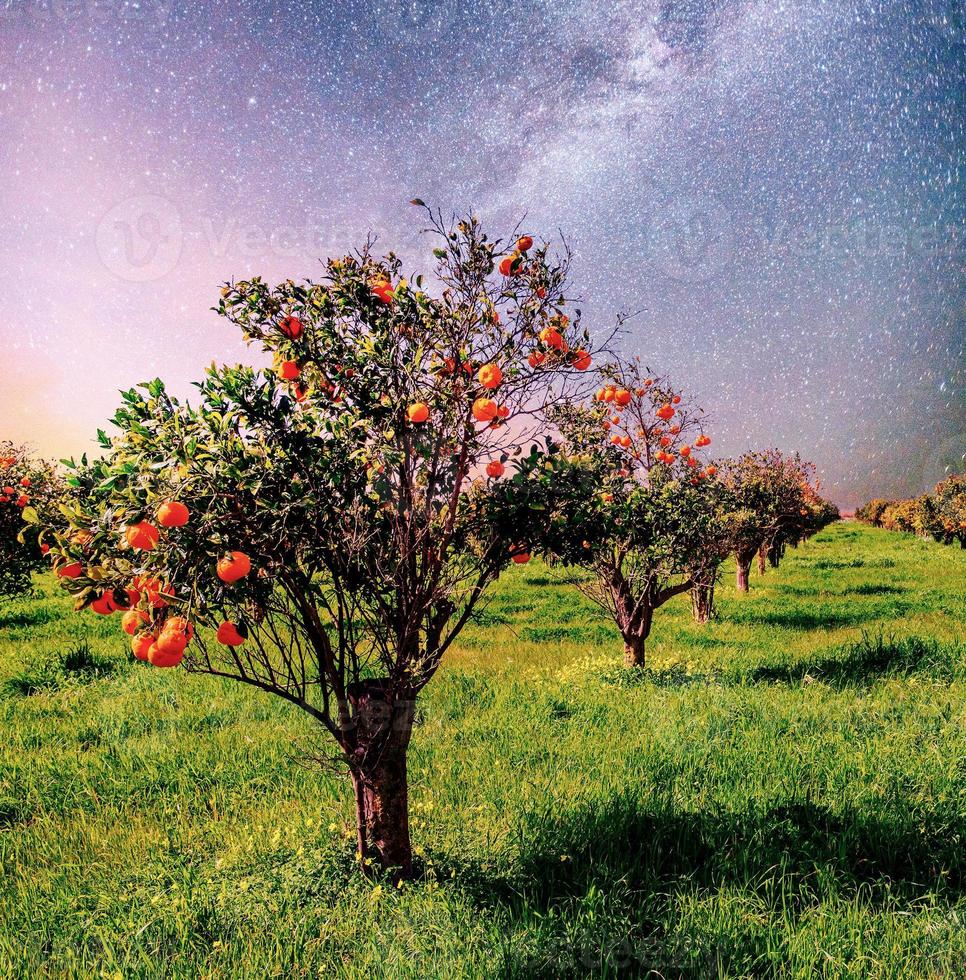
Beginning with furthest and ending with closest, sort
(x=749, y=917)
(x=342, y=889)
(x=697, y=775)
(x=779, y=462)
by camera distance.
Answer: (x=779, y=462)
(x=697, y=775)
(x=342, y=889)
(x=749, y=917)

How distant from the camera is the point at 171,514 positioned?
2303 millimetres

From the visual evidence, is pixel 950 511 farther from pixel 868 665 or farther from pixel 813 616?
pixel 868 665

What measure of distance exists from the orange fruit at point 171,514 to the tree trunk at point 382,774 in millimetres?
2075

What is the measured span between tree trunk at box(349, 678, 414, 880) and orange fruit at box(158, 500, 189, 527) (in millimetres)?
2075

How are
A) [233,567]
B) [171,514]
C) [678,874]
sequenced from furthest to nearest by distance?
[678,874], [233,567], [171,514]

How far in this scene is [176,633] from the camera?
2.37m

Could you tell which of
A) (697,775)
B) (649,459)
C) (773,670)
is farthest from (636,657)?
(697,775)

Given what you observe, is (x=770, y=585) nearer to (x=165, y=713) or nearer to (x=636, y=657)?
(x=636, y=657)

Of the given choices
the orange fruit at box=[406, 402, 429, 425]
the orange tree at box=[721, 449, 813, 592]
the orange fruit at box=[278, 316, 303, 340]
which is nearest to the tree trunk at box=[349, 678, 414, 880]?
the orange fruit at box=[406, 402, 429, 425]

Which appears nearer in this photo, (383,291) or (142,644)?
(142,644)

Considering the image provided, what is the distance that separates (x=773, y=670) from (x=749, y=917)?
22.6 feet

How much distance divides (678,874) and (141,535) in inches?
158

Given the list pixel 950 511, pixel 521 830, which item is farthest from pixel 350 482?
pixel 950 511

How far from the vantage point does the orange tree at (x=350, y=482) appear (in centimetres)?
272
